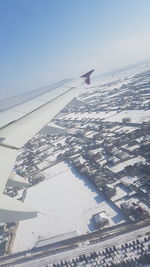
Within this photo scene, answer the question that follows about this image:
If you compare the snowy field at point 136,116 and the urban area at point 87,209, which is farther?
the snowy field at point 136,116

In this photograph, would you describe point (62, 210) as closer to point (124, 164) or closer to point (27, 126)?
point (124, 164)

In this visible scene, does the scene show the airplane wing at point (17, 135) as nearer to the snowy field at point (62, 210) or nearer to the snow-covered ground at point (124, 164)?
the snowy field at point (62, 210)

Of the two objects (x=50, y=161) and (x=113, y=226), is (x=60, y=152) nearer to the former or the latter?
(x=50, y=161)

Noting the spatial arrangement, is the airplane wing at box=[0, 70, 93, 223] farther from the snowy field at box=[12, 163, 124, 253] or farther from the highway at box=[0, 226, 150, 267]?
the snowy field at box=[12, 163, 124, 253]

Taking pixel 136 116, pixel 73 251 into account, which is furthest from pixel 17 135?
pixel 136 116

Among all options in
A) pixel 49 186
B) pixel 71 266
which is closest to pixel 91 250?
A: pixel 71 266

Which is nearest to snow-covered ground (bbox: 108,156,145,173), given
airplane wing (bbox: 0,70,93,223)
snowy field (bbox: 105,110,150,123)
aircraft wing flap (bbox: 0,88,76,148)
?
airplane wing (bbox: 0,70,93,223)

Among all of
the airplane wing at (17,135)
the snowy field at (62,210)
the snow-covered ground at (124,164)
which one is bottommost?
the snowy field at (62,210)

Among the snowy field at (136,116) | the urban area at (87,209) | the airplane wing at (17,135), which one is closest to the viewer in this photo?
the airplane wing at (17,135)

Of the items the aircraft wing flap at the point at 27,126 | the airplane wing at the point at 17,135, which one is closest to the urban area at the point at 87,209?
the aircraft wing flap at the point at 27,126
